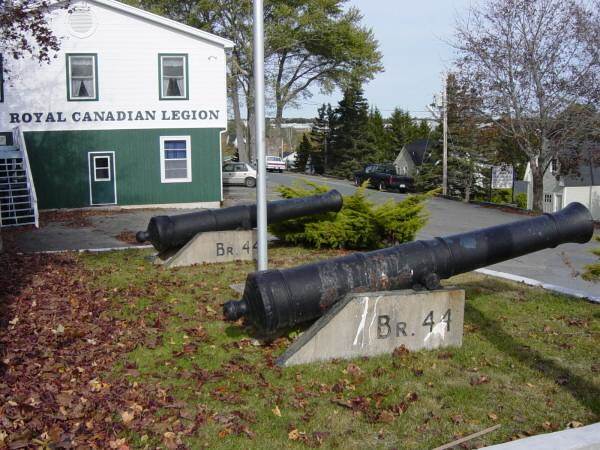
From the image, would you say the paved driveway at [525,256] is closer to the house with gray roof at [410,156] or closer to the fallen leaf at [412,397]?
the fallen leaf at [412,397]

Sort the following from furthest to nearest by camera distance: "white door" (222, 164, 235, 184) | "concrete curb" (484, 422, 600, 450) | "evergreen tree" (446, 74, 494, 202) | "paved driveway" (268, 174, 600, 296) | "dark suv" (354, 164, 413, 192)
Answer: "dark suv" (354, 164, 413, 192) < "white door" (222, 164, 235, 184) < "evergreen tree" (446, 74, 494, 202) < "paved driveway" (268, 174, 600, 296) < "concrete curb" (484, 422, 600, 450)

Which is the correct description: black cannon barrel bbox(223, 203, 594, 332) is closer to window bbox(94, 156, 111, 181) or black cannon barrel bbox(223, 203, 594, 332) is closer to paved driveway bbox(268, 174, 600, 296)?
paved driveway bbox(268, 174, 600, 296)

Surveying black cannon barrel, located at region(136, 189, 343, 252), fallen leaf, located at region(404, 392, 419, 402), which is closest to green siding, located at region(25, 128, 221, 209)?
black cannon barrel, located at region(136, 189, 343, 252)

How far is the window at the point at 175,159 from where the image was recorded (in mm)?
22969

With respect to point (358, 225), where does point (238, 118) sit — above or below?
above

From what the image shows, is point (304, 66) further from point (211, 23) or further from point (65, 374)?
point (65, 374)

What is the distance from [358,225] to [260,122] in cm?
437

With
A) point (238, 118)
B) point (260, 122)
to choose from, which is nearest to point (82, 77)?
point (260, 122)

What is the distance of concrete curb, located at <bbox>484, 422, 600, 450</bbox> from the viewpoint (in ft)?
13.3

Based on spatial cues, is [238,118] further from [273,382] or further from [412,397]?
[412,397]

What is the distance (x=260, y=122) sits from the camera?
8.53 m

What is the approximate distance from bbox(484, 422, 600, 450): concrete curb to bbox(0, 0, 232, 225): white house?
19.9 m

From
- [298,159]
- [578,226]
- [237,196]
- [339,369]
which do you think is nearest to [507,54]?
[237,196]

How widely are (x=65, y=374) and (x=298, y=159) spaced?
5997 centimetres
